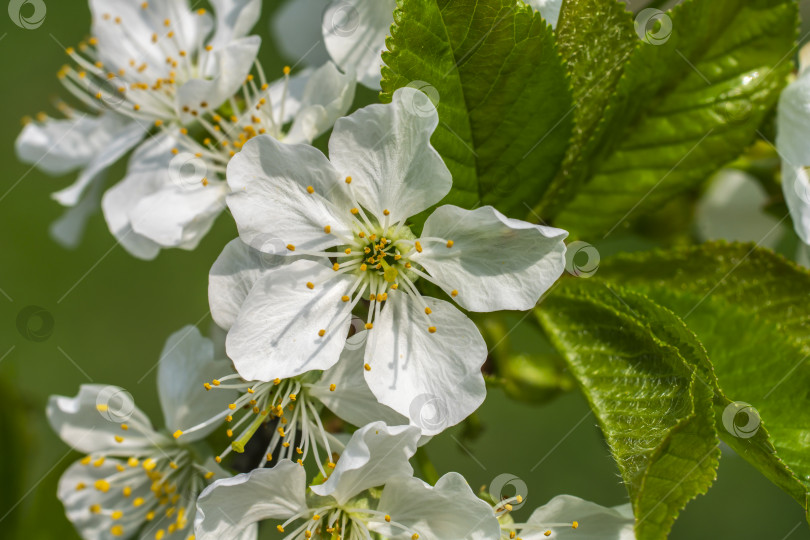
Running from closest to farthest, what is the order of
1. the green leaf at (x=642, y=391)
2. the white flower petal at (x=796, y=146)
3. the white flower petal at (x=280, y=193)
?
1. the green leaf at (x=642, y=391)
2. the white flower petal at (x=280, y=193)
3. the white flower petal at (x=796, y=146)

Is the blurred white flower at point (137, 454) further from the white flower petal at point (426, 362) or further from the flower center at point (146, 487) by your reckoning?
the white flower petal at point (426, 362)

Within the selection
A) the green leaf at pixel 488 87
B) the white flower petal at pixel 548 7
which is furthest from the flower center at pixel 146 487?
the white flower petal at pixel 548 7

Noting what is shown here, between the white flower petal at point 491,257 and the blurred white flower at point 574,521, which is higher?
the white flower petal at point 491,257

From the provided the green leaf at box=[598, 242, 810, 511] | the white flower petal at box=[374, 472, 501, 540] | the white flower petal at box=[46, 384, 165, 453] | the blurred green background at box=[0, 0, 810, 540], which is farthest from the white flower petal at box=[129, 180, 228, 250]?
the blurred green background at box=[0, 0, 810, 540]

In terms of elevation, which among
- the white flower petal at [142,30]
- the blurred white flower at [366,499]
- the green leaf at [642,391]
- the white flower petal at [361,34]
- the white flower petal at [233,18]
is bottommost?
the green leaf at [642,391]

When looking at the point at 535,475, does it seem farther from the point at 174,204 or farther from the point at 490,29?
the point at 490,29

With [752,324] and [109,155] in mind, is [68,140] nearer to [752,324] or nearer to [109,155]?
[109,155]

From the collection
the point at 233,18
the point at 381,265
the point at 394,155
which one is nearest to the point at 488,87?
the point at 394,155
